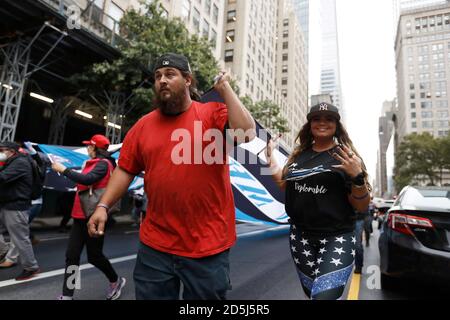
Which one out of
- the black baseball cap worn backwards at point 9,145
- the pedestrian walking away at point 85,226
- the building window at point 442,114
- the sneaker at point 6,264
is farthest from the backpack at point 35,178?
the building window at point 442,114

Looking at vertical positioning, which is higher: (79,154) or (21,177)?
(79,154)

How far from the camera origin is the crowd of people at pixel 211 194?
2.06 meters

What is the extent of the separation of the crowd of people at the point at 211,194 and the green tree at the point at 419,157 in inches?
2051

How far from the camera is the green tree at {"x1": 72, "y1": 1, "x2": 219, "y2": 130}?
14.3m

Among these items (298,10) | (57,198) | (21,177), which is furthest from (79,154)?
(298,10)

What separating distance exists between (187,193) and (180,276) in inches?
20.1

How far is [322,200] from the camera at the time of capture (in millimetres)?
2605

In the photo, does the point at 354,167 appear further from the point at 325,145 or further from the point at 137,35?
the point at 137,35

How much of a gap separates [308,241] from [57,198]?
1370cm

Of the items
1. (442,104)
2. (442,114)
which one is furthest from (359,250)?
(442,104)

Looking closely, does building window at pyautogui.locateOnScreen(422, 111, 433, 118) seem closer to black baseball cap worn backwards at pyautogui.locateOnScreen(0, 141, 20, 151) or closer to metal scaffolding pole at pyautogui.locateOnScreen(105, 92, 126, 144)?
metal scaffolding pole at pyautogui.locateOnScreen(105, 92, 126, 144)

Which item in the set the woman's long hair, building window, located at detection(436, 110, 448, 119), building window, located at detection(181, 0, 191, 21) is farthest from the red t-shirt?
building window, located at detection(436, 110, 448, 119)

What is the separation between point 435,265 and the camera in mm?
3395

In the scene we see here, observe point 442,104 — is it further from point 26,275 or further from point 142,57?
point 26,275
